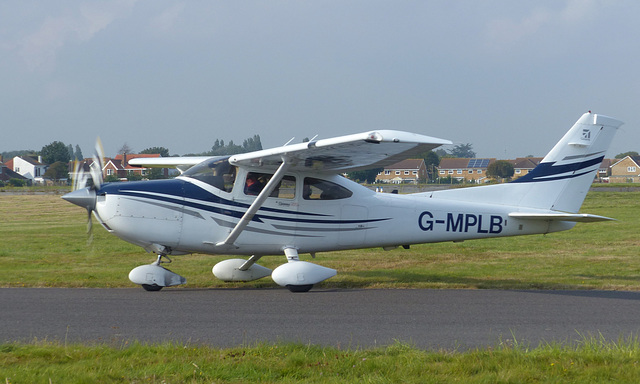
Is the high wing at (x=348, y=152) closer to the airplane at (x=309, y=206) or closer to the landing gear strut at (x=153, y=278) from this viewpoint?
the airplane at (x=309, y=206)

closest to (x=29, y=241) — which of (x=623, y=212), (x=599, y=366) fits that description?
(x=599, y=366)

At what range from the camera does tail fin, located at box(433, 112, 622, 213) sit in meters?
12.0

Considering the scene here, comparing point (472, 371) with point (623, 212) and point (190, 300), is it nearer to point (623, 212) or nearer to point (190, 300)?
point (190, 300)

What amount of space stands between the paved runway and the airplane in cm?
82

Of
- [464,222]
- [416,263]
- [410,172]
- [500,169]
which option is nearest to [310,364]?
[464,222]

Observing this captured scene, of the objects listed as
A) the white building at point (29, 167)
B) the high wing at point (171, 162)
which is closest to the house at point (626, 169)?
the white building at point (29, 167)

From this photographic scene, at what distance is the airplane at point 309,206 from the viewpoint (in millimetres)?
9961

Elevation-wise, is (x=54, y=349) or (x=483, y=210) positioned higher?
(x=483, y=210)

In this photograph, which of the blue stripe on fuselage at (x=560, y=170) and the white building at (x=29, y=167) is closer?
the blue stripe on fuselage at (x=560, y=170)

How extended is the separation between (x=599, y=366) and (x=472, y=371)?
1.07 meters

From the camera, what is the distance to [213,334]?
6891 millimetres

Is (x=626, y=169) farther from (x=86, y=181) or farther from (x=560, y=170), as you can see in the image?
(x=86, y=181)

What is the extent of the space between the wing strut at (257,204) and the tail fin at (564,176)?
341 cm

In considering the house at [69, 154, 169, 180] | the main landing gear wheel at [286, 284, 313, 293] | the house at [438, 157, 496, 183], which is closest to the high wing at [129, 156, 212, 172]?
the house at [69, 154, 169, 180]
